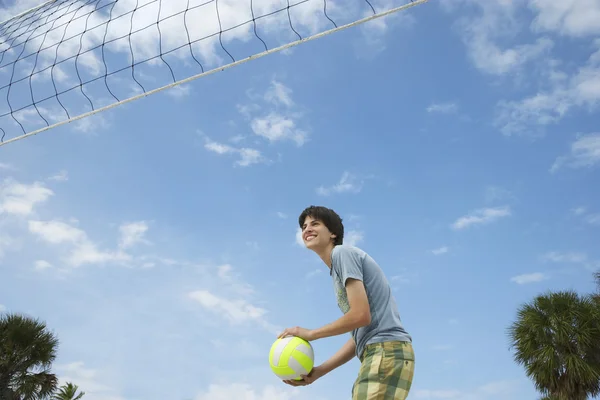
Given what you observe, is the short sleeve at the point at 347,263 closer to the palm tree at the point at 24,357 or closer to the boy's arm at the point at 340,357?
the boy's arm at the point at 340,357

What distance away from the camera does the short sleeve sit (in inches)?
109

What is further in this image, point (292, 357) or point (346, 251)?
point (292, 357)

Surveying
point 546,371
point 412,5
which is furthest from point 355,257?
point 546,371

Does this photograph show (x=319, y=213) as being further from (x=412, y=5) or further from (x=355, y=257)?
(x=412, y=5)

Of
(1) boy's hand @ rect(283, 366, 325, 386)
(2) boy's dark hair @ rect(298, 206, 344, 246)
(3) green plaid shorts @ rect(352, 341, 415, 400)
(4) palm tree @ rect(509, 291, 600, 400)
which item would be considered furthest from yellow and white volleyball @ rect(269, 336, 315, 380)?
(4) palm tree @ rect(509, 291, 600, 400)

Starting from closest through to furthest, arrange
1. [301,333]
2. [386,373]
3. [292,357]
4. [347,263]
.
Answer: [386,373] → [347,263] → [301,333] → [292,357]

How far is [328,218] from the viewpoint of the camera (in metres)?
3.09

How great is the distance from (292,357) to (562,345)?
47.8ft

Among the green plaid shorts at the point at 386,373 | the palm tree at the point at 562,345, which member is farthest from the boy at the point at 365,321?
the palm tree at the point at 562,345

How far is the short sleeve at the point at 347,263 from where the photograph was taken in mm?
2757

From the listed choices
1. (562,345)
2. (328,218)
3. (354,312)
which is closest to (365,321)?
(354,312)

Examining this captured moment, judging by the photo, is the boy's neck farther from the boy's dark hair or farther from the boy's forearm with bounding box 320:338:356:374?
the boy's forearm with bounding box 320:338:356:374

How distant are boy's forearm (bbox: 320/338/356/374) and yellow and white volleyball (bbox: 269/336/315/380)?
0.37ft

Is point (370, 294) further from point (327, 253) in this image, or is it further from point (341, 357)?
point (341, 357)
